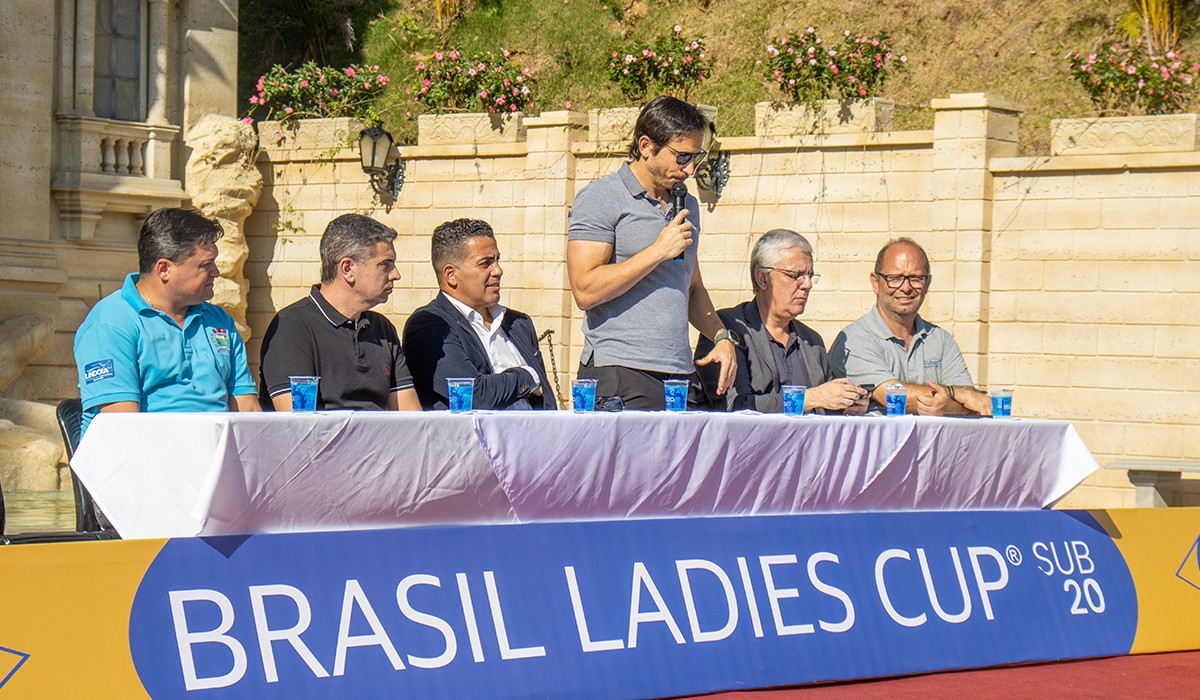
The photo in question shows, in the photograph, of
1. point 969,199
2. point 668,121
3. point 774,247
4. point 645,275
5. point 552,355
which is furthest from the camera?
point 969,199

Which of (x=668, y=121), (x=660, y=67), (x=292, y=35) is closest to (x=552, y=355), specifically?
(x=668, y=121)

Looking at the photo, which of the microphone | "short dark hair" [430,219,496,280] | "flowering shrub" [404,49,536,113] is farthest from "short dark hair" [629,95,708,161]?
"flowering shrub" [404,49,536,113]

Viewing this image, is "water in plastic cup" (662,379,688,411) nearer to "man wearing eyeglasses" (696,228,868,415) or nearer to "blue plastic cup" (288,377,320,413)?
"man wearing eyeglasses" (696,228,868,415)

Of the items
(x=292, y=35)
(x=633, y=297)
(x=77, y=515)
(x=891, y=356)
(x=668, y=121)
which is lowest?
(x=77, y=515)

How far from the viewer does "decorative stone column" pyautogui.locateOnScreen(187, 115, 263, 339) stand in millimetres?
13695

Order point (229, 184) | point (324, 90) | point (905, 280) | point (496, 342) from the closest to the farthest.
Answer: point (496, 342) → point (905, 280) → point (229, 184) → point (324, 90)

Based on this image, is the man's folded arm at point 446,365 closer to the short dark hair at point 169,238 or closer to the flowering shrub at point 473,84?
the short dark hair at point 169,238

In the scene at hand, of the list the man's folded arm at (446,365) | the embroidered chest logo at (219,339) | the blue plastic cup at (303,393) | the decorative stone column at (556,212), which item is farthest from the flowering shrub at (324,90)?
the blue plastic cup at (303,393)

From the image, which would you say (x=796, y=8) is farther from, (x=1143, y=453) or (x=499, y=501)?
(x=499, y=501)

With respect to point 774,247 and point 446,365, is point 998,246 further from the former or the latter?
point 446,365

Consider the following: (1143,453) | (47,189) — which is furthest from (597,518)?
(47,189)

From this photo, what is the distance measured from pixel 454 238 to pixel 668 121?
87cm

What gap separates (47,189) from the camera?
1305 cm

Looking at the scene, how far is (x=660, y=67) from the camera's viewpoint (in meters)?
12.3
